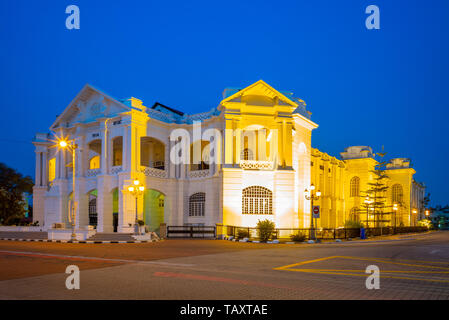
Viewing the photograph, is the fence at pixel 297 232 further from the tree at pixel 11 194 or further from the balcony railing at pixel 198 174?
the tree at pixel 11 194

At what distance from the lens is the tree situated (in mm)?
Answer: 49750

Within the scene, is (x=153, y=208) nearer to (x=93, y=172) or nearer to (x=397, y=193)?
(x=93, y=172)

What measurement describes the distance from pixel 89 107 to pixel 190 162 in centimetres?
1253

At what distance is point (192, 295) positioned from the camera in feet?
27.2

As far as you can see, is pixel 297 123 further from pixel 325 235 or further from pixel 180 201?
pixel 180 201

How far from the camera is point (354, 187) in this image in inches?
2458

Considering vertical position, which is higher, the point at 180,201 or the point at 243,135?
the point at 243,135

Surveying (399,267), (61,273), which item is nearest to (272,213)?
(399,267)

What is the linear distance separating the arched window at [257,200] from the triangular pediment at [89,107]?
47.1 ft

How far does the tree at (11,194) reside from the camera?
49750mm
